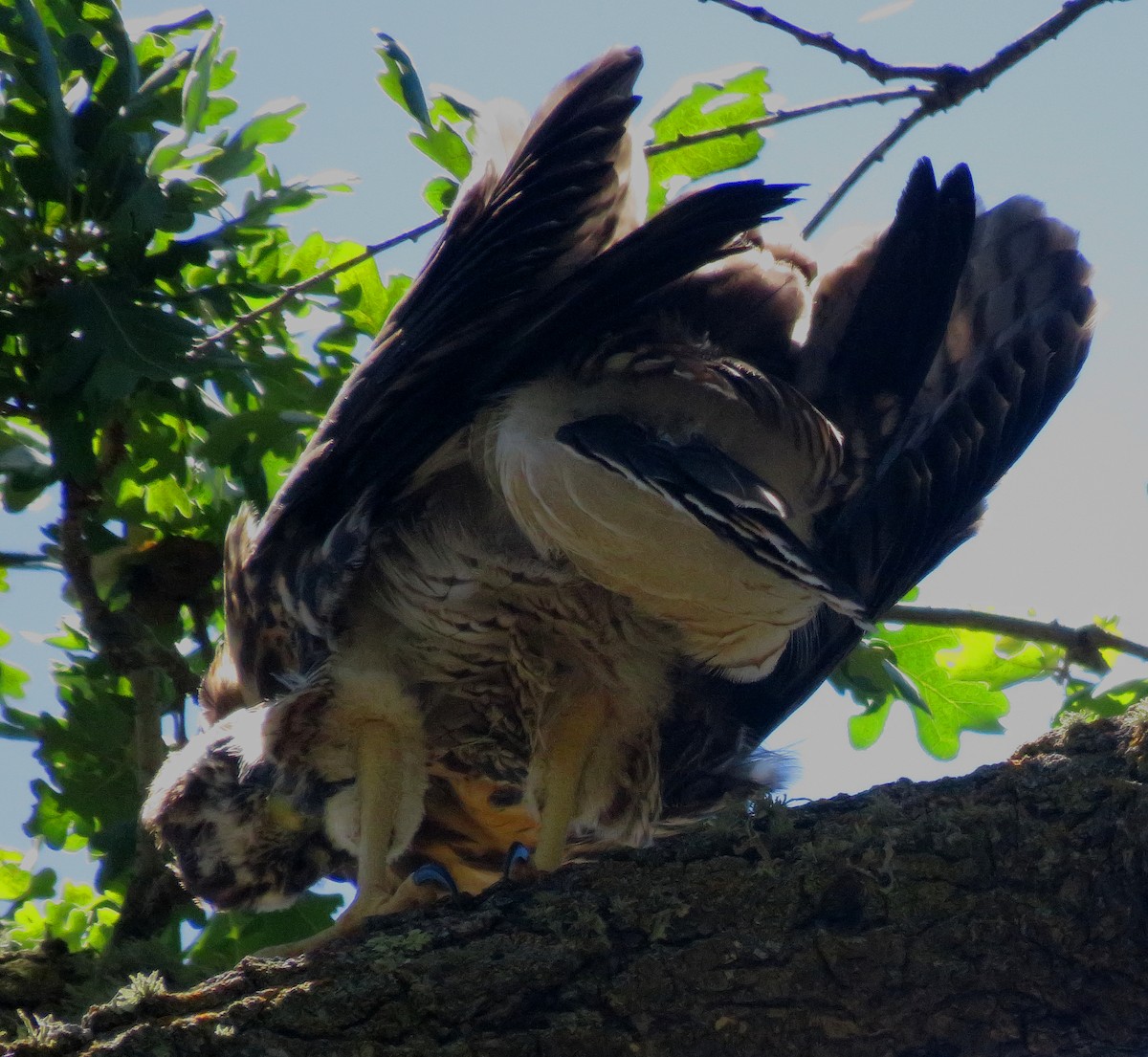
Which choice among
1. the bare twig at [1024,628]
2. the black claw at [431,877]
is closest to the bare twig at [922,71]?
the bare twig at [1024,628]

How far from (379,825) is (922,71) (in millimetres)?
1893

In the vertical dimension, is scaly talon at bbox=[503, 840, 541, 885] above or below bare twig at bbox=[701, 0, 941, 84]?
below

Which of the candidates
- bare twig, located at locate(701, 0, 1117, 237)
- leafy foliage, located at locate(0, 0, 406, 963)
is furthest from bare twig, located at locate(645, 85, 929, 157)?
leafy foliage, located at locate(0, 0, 406, 963)

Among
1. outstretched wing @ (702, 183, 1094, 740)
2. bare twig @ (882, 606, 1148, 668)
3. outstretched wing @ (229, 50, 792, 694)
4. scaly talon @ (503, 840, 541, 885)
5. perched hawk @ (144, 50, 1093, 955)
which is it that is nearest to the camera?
outstretched wing @ (229, 50, 792, 694)

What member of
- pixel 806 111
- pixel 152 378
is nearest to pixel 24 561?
pixel 152 378

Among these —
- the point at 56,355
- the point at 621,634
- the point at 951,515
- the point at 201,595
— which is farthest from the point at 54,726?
the point at 951,515

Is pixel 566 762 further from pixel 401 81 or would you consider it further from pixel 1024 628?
pixel 401 81

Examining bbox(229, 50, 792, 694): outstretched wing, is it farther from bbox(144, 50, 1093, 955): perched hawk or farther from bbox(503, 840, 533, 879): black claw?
bbox(503, 840, 533, 879): black claw

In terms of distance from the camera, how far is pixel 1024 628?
3.18 m

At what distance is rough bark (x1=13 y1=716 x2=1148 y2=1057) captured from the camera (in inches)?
73.5

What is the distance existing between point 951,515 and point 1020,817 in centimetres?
100

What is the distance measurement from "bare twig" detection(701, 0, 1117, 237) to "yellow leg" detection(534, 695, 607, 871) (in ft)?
3.64

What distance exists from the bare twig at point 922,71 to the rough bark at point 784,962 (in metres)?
1.43

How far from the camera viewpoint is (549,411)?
2600mm
